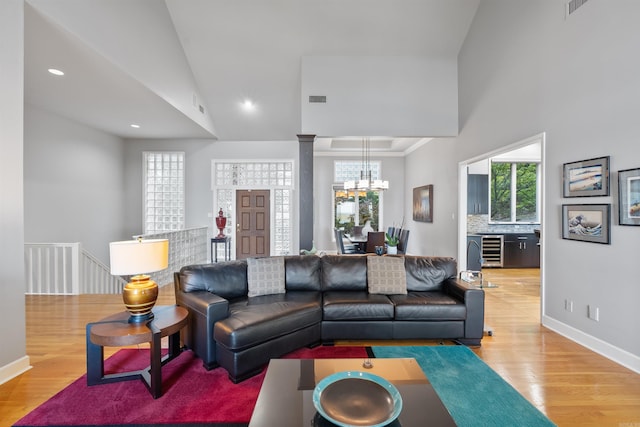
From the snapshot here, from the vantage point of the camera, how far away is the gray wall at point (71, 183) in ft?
16.6

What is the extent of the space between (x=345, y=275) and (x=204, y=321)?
160 centimetres

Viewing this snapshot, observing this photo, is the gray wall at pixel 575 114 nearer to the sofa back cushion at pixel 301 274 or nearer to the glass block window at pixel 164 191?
the sofa back cushion at pixel 301 274

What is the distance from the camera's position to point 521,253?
6754 mm

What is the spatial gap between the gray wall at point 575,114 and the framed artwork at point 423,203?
2592 mm

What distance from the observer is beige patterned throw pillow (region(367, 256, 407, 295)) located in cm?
332

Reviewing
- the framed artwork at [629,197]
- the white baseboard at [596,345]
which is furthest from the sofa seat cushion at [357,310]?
the framed artwork at [629,197]

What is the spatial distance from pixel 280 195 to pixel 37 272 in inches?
183

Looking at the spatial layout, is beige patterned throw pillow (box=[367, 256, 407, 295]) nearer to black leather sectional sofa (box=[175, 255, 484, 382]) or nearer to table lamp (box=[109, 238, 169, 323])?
black leather sectional sofa (box=[175, 255, 484, 382])

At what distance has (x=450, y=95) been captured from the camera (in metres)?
5.62

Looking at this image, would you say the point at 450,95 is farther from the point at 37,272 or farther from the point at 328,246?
the point at 37,272

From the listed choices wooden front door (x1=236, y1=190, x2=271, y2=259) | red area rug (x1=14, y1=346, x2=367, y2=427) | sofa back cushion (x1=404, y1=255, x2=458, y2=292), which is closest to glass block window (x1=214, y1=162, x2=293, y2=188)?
wooden front door (x1=236, y1=190, x2=271, y2=259)

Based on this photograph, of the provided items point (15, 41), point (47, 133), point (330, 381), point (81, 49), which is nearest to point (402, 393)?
point (330, 381)

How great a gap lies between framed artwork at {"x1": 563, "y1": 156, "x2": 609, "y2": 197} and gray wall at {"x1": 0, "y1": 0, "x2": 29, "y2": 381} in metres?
5.18

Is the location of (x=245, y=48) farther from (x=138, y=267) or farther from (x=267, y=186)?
(x=138, y=267)
